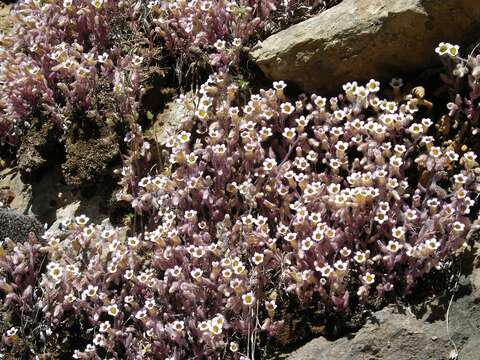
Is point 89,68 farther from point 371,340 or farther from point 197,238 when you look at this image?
point 371,340

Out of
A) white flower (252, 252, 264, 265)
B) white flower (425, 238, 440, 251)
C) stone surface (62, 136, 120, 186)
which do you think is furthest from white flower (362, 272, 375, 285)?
stone surface (62, 136, 120, 186)

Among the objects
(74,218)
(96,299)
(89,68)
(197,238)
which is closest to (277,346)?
(197,238)

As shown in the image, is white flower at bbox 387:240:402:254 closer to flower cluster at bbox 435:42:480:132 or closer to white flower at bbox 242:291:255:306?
white flower at bbox 242:291:255:306

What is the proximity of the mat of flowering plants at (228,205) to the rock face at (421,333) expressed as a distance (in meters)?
0.17

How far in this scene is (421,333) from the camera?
4.81 meters

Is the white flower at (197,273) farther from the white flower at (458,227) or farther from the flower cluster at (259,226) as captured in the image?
the white flower at (458,227)

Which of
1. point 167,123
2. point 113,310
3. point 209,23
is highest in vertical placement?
point 209,23

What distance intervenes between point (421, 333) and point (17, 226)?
12.7 feet

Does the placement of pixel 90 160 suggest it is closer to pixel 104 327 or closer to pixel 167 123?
pixel 167 123

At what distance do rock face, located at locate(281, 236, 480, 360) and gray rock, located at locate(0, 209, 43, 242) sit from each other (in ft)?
9.53

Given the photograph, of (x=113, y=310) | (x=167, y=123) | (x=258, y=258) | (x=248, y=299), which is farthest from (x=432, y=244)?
(x=167, y=123)

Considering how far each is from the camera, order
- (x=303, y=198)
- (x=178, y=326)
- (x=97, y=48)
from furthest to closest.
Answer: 1. (x=97, y=48)
2. (x=303, y=198)
3. (x=178, y=326)

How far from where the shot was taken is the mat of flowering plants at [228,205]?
5176 mm

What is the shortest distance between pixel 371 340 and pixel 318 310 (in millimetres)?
512
